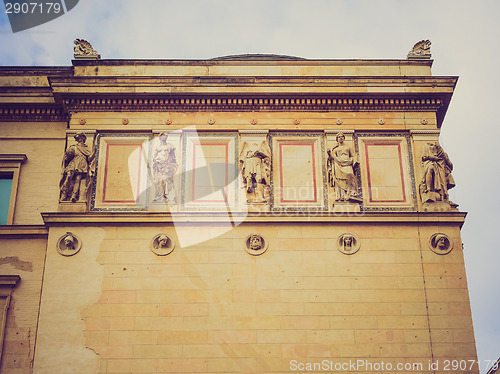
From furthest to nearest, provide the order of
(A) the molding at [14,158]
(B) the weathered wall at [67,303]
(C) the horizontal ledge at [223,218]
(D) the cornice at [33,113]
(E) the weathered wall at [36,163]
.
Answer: (D) the cornice at [33,113] < (A) the molding at [14,158] < (E) the weathered wall at [36,163] < (C) the horizontal ledge at [223,218] < (B) the weathered wall at [67,303]

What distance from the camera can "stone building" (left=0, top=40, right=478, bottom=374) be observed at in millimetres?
17891

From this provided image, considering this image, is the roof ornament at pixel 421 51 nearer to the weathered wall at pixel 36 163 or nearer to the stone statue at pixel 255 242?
the stone statue at pixel 255 242

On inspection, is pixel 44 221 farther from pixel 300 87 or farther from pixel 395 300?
pixel 395 300

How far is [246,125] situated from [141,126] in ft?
9.76

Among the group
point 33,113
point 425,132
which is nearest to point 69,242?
point 33,113

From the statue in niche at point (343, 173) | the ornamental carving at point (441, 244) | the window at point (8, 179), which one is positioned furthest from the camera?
the window at point (8, 179)

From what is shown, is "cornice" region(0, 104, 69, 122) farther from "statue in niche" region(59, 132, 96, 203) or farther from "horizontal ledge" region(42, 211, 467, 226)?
"horizontal ledge" region(42, 211, 467, 226)

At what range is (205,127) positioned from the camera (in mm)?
20516

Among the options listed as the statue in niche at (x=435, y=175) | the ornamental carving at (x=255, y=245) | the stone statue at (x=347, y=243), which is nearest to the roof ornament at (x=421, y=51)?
the statue in niche at (x=435, y=175)

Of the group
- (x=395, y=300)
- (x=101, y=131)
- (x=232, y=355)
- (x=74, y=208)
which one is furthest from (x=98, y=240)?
(x=395, y=300)

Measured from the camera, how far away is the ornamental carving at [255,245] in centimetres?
1881

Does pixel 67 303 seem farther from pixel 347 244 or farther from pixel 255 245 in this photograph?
pixel 347 244

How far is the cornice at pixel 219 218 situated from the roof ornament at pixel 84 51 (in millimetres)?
5169

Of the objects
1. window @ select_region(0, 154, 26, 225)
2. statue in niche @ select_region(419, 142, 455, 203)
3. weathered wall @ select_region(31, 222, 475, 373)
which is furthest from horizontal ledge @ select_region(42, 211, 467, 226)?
window @ select_region(0, 154, 26, 225)
